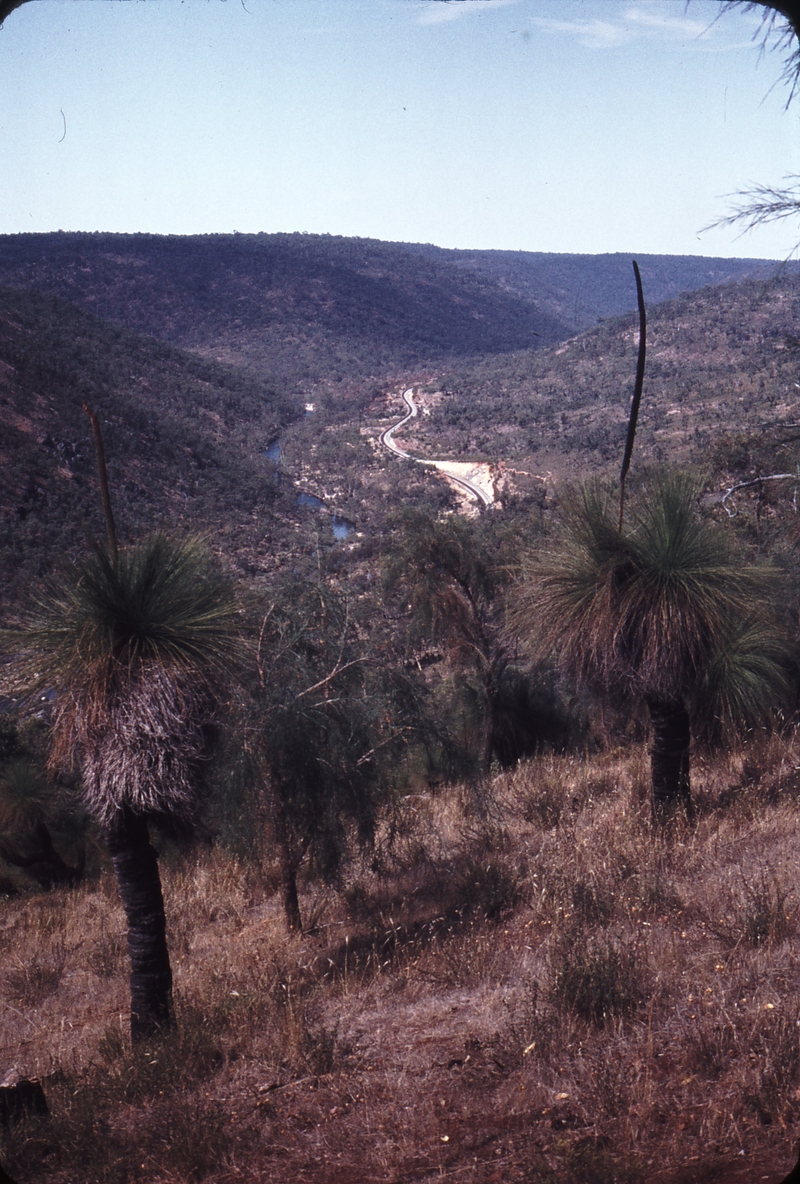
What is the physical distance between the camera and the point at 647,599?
588 centimetres

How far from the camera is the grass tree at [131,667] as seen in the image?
4.55 metres

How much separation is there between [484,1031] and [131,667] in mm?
2500

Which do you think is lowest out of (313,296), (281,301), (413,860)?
(413,860)

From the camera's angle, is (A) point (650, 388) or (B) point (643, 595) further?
(A) point (650, 388)

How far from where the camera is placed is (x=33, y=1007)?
21.5ft

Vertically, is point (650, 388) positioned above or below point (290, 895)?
above

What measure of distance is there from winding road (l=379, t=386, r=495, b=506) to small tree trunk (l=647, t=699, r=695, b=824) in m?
21.5

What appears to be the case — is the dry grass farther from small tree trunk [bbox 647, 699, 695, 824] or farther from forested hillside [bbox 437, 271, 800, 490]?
forested hillside [bbox 437, 271, 800, 490]

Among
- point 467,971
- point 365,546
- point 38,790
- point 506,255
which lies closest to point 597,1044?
point 467,971

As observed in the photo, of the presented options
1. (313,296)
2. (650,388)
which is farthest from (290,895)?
(313,296)

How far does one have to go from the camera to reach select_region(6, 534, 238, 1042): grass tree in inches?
179

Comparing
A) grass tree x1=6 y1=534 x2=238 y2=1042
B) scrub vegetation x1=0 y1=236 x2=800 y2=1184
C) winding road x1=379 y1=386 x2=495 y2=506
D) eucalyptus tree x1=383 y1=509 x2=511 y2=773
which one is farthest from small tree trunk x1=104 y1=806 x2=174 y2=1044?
winding road x1=379 y1=386 x2=495 y2=506

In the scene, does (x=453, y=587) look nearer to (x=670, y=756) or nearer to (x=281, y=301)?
(x=670, y=756)

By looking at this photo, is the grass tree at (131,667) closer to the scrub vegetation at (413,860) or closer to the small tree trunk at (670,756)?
the scrub vegetation at (413,860)
